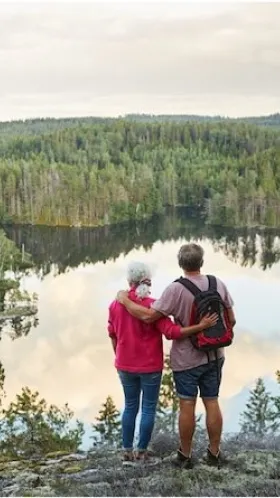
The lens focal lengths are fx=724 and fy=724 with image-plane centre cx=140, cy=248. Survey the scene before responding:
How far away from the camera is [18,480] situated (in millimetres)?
2006

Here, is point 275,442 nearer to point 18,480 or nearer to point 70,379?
point 18,480

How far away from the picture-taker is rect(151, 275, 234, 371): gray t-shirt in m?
1.76

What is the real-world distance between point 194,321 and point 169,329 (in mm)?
64

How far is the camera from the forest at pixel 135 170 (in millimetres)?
13125

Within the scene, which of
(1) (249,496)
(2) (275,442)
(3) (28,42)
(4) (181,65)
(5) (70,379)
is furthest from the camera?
(5) (70,379)

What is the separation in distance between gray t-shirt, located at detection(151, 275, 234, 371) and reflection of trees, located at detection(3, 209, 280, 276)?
33.6 feet

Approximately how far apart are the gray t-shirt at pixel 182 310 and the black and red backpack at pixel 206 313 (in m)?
0.01

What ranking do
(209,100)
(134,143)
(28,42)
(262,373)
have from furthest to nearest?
(134,143) → (262,373) → (209,100) → (28,42)

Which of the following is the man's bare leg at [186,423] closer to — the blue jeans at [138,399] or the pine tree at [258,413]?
the blue jeans at [138,399]

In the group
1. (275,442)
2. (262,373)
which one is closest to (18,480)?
(275,442)

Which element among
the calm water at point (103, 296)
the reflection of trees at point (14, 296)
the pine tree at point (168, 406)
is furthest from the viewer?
the reflection of trees at point (14, 296)

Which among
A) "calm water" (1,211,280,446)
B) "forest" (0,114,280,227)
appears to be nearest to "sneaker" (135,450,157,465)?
"calm water" (1,211,280,446)

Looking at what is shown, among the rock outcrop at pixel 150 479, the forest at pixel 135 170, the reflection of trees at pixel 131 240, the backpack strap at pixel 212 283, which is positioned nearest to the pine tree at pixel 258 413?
the rock outcrop at pixel 150 479

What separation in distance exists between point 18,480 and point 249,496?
674mm
